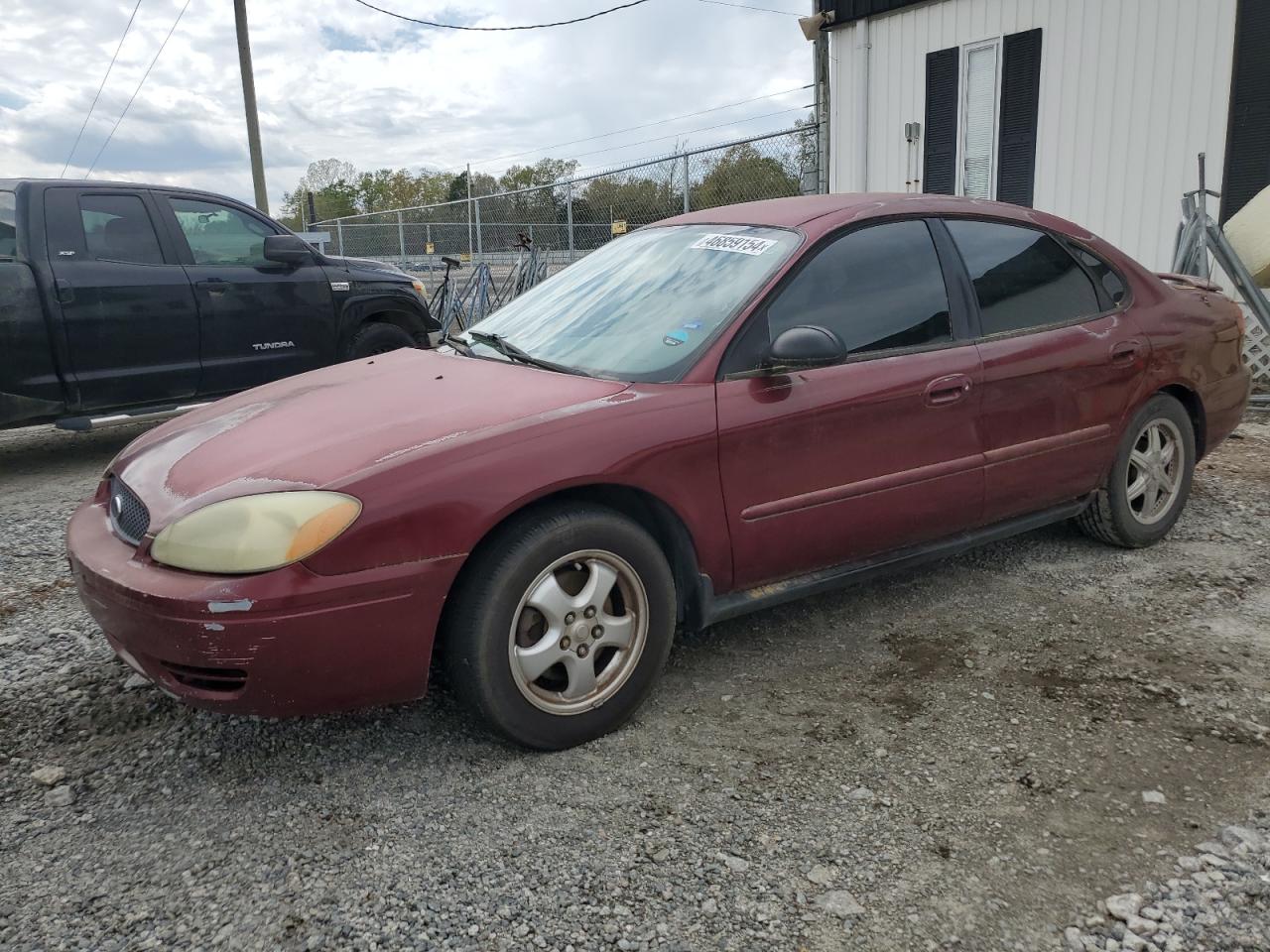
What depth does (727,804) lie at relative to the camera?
250cm

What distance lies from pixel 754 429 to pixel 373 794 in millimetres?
1483

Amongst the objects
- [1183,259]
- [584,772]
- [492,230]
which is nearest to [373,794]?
[584,772]

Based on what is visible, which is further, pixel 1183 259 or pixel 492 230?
pixel 492 230

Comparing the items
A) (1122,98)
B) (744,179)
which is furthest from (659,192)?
(1122,98)

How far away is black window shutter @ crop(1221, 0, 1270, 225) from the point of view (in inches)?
305

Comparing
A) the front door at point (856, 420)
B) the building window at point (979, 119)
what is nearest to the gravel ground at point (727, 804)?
the front door at point (856, 420)

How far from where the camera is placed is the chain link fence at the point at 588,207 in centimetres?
1195

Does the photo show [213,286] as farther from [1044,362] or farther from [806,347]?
[1044,362]

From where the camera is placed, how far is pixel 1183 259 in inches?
279

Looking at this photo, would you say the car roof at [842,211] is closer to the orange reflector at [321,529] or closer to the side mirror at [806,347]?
the side mirror at [806,347]

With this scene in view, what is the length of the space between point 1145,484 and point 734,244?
2.18 meters

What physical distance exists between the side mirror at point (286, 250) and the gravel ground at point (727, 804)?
375 centimetres

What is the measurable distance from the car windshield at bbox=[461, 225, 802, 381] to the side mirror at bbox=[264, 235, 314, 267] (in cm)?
362

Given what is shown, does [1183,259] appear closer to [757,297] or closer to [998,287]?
[998,287]
